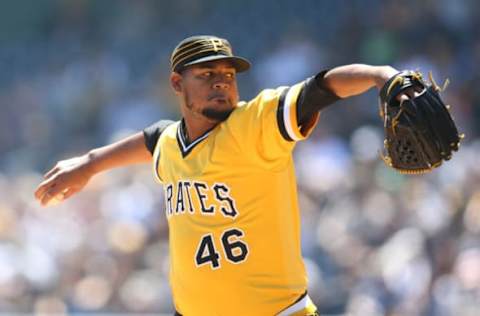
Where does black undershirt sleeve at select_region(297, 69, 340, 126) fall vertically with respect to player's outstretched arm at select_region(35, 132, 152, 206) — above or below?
below

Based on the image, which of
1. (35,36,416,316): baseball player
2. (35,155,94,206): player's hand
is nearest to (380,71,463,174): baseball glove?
(35,36,416,316): baseball player

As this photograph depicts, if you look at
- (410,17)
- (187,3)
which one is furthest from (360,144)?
(187,3)

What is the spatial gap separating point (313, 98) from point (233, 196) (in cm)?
60

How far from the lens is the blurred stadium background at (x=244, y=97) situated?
7477 mm

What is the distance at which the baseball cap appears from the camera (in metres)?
4.22

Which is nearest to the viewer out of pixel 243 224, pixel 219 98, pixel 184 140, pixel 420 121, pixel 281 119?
pixel 420 121

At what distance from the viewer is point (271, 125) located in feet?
12.7

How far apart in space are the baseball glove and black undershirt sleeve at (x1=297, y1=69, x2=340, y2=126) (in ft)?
1.05

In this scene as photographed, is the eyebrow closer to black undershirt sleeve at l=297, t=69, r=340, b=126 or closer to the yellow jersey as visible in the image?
the yellow jersey

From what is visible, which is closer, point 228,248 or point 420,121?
point 420,121

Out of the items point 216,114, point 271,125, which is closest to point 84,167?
point 216,114

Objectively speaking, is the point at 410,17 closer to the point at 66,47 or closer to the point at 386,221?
the point at 386,221

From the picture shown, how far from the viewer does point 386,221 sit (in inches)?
307

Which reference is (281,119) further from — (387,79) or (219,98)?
(387,79)
